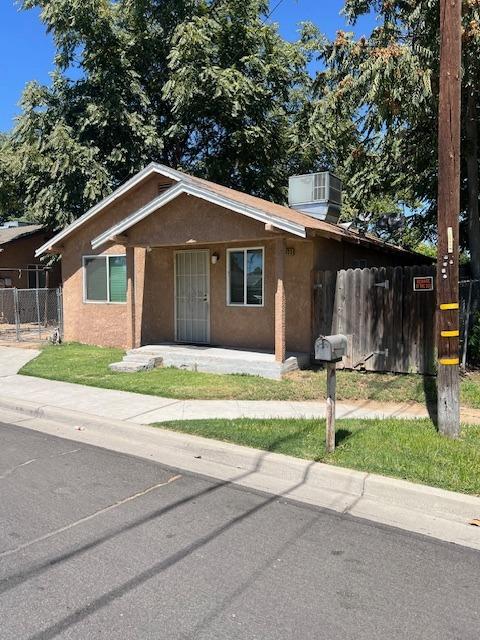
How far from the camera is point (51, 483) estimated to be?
5207 mm

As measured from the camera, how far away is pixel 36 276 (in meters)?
25.3

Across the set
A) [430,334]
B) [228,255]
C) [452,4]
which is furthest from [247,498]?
[228,255]

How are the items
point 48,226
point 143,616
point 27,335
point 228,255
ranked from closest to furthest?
point 143,616 → point 228,255 → point 27,335 → point 48,226

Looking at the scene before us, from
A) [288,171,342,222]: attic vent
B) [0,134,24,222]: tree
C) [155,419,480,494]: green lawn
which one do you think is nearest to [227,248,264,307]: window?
[288,171,342,222]: attic vent

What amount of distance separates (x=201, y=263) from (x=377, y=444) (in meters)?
8.16

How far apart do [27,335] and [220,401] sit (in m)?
12.9

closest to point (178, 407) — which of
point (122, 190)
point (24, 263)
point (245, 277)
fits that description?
point (245, 277)

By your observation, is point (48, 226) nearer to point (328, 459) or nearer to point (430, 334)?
point (430, 334)

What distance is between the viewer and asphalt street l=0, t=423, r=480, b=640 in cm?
300

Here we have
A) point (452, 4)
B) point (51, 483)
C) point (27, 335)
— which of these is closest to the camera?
point (51, 483)

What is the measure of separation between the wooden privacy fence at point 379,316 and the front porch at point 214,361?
1.06m

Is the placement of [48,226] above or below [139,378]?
above

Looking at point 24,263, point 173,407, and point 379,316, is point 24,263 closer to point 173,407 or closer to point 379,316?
point 379,316

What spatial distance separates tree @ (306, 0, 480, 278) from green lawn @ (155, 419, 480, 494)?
554cm
